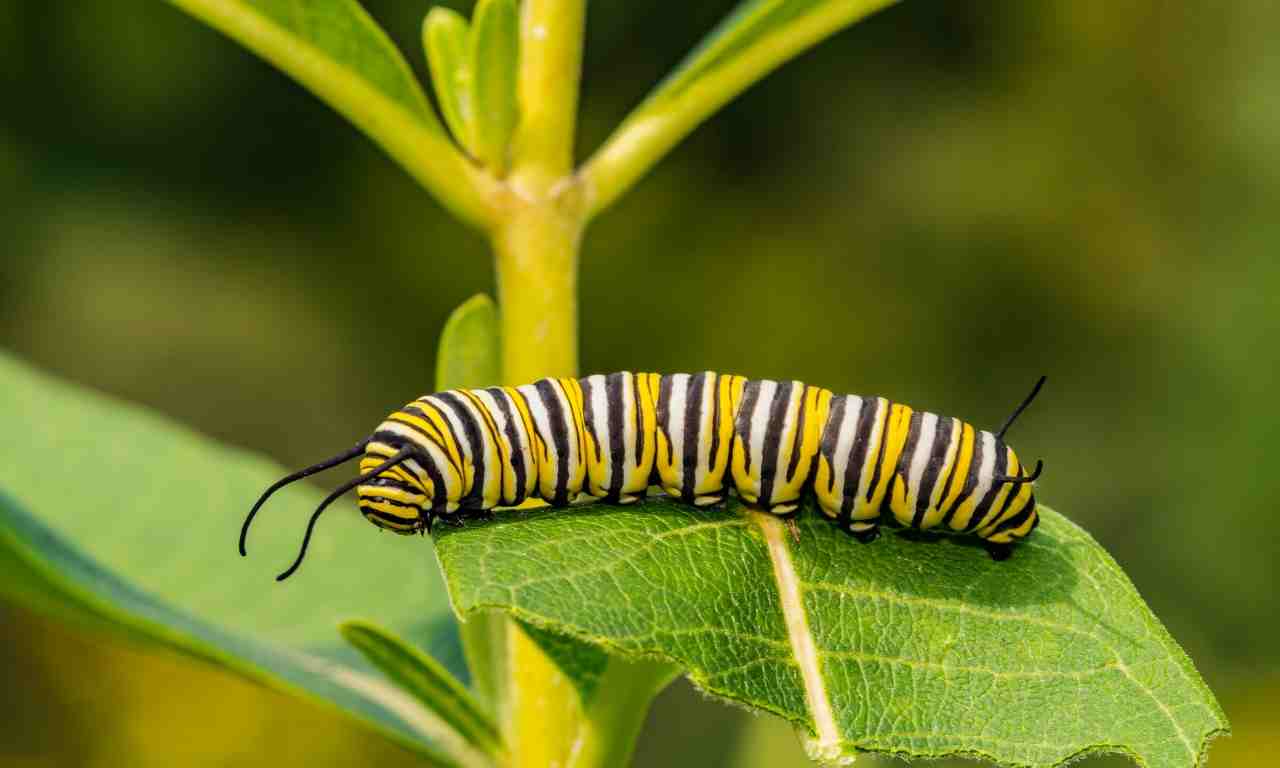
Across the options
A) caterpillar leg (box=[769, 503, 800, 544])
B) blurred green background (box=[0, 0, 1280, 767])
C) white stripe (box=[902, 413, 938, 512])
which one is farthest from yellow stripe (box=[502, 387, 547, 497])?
blurred green background (box=[0, 0, 1280, 767])

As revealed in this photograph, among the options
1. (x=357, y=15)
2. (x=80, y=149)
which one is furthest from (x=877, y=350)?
(x=357, y=15)

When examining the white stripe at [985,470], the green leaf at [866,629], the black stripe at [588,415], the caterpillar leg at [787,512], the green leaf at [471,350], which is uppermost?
the green leaf at [471,350]

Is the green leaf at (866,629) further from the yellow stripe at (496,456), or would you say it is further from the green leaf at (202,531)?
the green leaf at (202,531)

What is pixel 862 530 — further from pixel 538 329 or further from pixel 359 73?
pixel 359 73

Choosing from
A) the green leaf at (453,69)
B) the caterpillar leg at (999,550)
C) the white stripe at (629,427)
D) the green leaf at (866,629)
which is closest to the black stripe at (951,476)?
the caterpillar leg at (999,550)

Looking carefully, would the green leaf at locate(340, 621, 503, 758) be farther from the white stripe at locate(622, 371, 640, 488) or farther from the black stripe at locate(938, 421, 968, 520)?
the black stripe at locate(938, 421, 968, 520)

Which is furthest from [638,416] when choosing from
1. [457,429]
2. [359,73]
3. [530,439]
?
[359,73]
